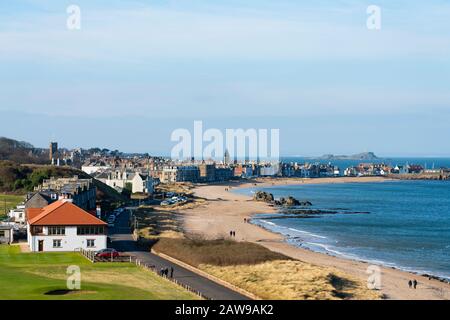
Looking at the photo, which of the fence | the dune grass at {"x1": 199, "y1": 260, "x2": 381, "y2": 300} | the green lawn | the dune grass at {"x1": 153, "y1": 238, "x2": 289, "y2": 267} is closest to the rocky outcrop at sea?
the dune grass at {"x1": 153, "y1": 238, "x2": 289, "y2": 267}

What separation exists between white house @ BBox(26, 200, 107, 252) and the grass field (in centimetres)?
2248

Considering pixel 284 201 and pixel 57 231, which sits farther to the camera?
pixel 284 201

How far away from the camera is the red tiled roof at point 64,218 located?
54.8m

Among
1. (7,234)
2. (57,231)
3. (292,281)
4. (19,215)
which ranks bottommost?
(292,281)

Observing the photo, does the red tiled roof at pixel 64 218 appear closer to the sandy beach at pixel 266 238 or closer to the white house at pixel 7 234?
the white house at pixel 7 234

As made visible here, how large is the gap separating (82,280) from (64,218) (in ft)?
49.5

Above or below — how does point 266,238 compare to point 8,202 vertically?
below

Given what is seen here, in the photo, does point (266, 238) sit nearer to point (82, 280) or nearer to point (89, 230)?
point (89, 230)

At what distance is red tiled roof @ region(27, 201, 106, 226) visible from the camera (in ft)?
180

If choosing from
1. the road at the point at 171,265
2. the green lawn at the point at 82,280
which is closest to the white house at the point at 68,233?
the road at the point at 171,265

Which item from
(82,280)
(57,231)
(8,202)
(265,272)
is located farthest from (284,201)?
(82,280)

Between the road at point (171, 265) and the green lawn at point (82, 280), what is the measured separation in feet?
4.74

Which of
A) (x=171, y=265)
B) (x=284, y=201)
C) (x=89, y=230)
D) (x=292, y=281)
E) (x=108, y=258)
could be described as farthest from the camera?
(x=284, y=201)

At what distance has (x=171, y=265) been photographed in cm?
4819
